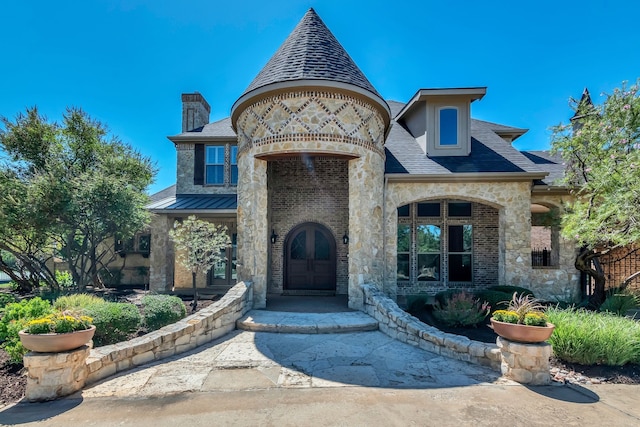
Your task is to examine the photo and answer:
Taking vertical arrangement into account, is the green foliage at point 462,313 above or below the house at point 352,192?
below

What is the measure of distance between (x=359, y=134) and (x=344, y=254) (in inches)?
168

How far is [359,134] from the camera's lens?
8117 millimetres

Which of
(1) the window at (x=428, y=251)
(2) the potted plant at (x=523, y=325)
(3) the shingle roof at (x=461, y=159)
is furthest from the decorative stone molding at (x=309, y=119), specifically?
(2) the potted plant at (x=523, y=325)

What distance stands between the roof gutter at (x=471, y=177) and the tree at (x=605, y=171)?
929mm


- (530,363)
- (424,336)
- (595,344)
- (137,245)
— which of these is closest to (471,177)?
(595,344)

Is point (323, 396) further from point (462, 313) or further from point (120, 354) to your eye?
point (462, 313)

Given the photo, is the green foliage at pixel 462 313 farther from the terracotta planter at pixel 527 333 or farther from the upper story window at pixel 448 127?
the upper story window at pixel 448 127

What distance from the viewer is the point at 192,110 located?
1410cm

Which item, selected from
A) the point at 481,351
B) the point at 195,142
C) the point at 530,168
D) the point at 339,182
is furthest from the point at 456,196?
the point at 195,142

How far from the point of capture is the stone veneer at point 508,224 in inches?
376

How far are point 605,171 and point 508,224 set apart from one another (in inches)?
108

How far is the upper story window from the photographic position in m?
10.8

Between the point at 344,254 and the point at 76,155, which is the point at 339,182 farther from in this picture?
the point at 76,155

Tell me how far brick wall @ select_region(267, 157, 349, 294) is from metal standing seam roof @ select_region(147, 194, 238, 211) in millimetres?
1769
